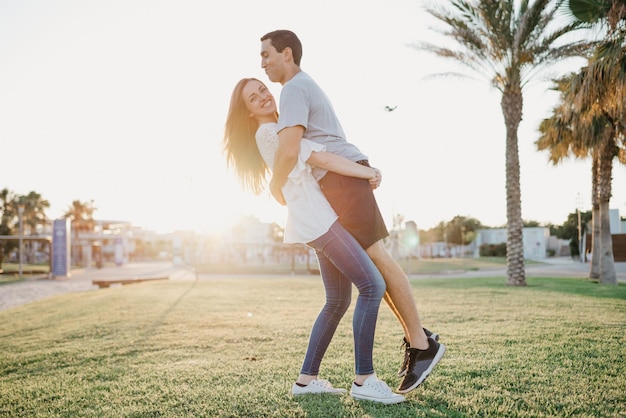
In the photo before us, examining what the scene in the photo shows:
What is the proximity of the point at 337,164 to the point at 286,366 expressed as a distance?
171cm

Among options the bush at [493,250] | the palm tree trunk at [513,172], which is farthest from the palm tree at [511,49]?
the bush at [493,250]

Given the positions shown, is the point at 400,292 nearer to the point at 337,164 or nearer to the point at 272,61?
the point at 337,164

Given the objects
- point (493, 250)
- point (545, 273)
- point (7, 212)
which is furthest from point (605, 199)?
point (7, 212)

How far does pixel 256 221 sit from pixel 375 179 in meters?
82.4

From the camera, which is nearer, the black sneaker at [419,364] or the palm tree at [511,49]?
the black sneaker at [419,364]

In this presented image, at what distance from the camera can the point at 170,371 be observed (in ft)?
11.6

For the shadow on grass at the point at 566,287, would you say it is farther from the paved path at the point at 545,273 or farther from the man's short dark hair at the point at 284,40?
the man's short dark hair at the point at 284,40

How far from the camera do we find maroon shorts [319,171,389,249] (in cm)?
257

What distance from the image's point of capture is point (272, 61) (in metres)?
2.73

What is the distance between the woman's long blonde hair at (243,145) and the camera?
286 centimetres

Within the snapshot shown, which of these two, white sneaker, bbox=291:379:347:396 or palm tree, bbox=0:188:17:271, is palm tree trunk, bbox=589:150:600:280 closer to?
white sneaker, bbox=291:379:347:396

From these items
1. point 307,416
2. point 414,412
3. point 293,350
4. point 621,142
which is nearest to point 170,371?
point 293,350

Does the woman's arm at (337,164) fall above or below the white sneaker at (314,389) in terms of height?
above

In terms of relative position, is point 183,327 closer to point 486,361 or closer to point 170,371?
point 170,371
